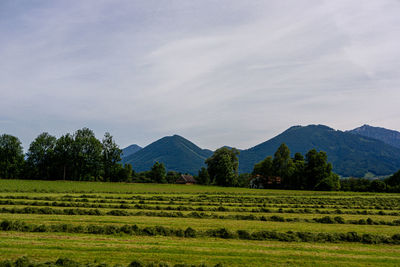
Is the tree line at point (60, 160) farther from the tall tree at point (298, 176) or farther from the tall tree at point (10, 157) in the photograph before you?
the tall tree at point (298, 176)

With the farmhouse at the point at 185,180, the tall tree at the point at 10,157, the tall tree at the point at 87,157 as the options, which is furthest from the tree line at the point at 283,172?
the tall tree at the point at 10,157

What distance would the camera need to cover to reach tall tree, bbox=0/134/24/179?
90.7 m

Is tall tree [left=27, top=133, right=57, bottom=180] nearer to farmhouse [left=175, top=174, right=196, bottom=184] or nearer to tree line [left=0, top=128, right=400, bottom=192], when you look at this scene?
tree line [left=0, top=128, right=400, bottom=192]

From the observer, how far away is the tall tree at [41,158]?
9325 centimetres

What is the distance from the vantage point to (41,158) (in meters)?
95.6

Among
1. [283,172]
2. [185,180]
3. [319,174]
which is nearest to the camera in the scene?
[319,174]

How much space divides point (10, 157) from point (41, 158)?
29.2 feet

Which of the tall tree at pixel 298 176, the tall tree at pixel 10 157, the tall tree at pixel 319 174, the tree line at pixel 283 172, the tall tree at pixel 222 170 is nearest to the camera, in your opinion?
the tall tree at pixel 10 157

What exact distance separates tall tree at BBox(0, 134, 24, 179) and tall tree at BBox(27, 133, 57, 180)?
290 centimetres

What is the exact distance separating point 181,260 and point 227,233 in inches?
202

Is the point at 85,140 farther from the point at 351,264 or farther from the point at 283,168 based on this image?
the point at 351,264

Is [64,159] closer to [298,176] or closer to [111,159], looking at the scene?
[111,159]

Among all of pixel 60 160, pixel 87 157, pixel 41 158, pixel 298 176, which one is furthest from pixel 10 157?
pixel 298 176

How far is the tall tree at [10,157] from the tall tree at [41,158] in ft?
9.53
